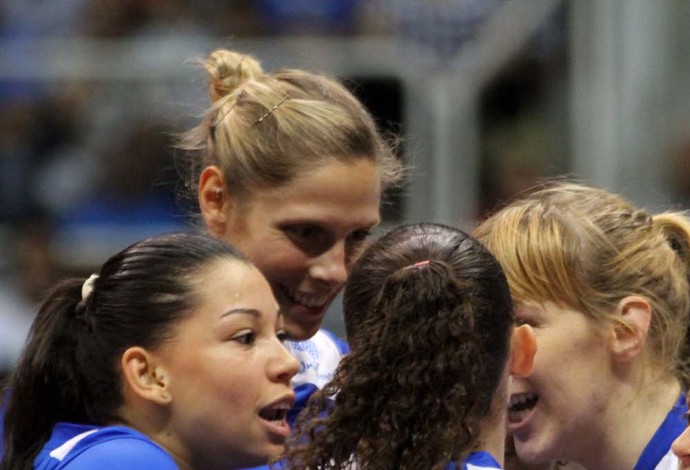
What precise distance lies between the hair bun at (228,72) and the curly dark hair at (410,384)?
1.06 metres

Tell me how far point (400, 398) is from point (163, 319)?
512 mm

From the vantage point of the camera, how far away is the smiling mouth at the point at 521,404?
2.99m

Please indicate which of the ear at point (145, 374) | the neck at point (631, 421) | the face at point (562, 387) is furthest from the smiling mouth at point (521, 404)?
the ear at point (145, 374)

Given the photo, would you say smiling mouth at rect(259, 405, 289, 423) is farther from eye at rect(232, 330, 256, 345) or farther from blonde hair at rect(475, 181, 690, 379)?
blonde hair at rect(475, 181, 690, 379)

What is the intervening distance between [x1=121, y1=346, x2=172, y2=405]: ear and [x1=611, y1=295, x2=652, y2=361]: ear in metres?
0.92

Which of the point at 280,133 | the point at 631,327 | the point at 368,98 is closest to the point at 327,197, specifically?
the point at 280,133

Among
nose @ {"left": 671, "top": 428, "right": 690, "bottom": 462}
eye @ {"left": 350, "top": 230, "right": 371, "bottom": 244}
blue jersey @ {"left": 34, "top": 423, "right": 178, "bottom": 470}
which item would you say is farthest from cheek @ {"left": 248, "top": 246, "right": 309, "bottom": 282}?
nose @ {"left": 671, "top": 428, "right": 690, "bottom": 462}

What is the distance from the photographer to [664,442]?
9.50 ft

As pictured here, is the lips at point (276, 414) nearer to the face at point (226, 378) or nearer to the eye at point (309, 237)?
the face at point (226, 378)

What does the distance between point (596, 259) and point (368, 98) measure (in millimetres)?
2966

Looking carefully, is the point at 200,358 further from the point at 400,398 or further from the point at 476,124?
the point at 476,124

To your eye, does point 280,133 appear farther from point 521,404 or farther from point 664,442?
point 664,442

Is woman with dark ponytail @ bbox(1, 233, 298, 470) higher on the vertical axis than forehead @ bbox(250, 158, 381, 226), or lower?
lower

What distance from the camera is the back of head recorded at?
99.7 inches
